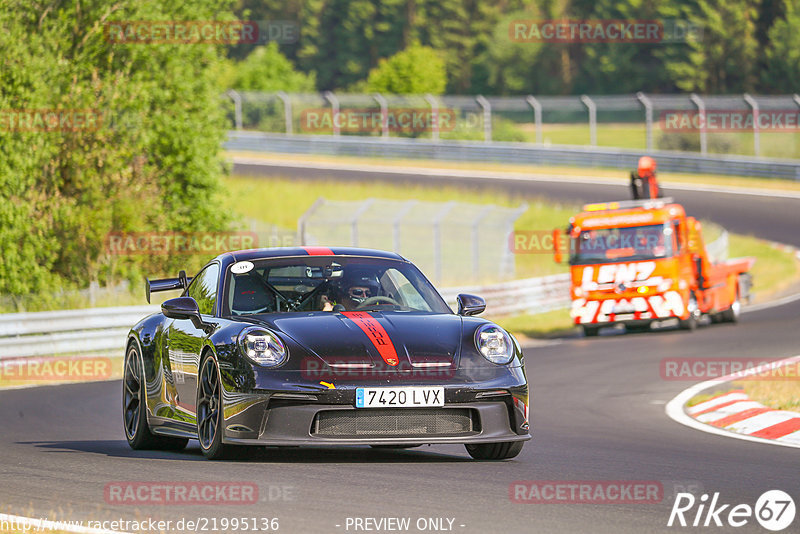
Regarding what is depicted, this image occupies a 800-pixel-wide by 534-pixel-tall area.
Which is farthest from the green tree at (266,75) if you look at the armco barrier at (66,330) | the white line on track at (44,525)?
the white line on track at (44,525)

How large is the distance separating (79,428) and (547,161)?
40.0 meters

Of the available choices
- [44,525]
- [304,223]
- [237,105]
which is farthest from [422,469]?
[237,105]

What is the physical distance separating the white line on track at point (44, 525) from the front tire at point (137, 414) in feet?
11.0

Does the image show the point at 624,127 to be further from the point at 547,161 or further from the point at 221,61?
the point at 221,61

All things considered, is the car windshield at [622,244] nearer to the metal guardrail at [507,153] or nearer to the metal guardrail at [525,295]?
the metal guardrail at [525,295]

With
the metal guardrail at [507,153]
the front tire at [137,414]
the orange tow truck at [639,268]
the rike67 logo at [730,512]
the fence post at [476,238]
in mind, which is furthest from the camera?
the metal guardrail at [507,153]

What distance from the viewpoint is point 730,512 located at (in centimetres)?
649

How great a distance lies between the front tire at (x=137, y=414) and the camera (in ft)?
31.6

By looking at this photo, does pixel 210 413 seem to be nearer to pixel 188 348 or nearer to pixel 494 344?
pixel 188 348

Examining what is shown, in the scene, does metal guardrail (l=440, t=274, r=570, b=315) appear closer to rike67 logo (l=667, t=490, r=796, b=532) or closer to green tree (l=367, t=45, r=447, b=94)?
rike67 logo (l=667, t=490, r=796, b=532)

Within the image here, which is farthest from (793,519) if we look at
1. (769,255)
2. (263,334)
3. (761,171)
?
(761,171)

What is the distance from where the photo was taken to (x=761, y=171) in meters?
45.4

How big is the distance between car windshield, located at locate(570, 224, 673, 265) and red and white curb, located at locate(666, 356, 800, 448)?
7.96 metres

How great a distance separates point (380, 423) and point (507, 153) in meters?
43.7
